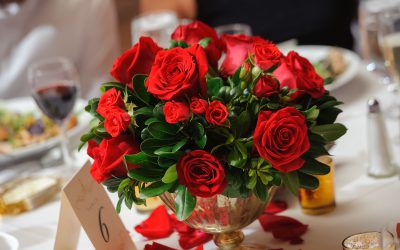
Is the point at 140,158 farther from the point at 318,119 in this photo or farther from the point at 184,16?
the point at 184,16

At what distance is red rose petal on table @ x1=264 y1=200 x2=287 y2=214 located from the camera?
1102 mm

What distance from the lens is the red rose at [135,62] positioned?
3.01 ft

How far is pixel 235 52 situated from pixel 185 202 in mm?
243

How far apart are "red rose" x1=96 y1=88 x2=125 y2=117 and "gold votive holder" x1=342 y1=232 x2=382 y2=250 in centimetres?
34

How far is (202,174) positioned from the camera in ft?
2.68

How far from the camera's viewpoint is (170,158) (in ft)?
2.73

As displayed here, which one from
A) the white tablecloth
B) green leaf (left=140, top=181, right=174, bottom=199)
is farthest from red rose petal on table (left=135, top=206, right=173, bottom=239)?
green leaf (left=140, top=181, right=174, bottom=199)

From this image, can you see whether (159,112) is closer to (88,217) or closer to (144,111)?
(144,111)

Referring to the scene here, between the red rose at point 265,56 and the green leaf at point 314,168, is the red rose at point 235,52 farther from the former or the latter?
the green leaf at point 314,168

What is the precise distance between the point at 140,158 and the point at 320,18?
1.99m

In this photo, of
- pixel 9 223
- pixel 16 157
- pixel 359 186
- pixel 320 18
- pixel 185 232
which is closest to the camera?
pixel 185 232

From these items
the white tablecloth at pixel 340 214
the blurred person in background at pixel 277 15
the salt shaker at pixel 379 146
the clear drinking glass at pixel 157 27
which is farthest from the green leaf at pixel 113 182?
the blurred person in background at pixel 277 15

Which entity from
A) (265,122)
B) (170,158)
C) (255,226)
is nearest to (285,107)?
(265,122)

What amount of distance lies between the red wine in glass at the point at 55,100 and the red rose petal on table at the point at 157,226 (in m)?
0.46
